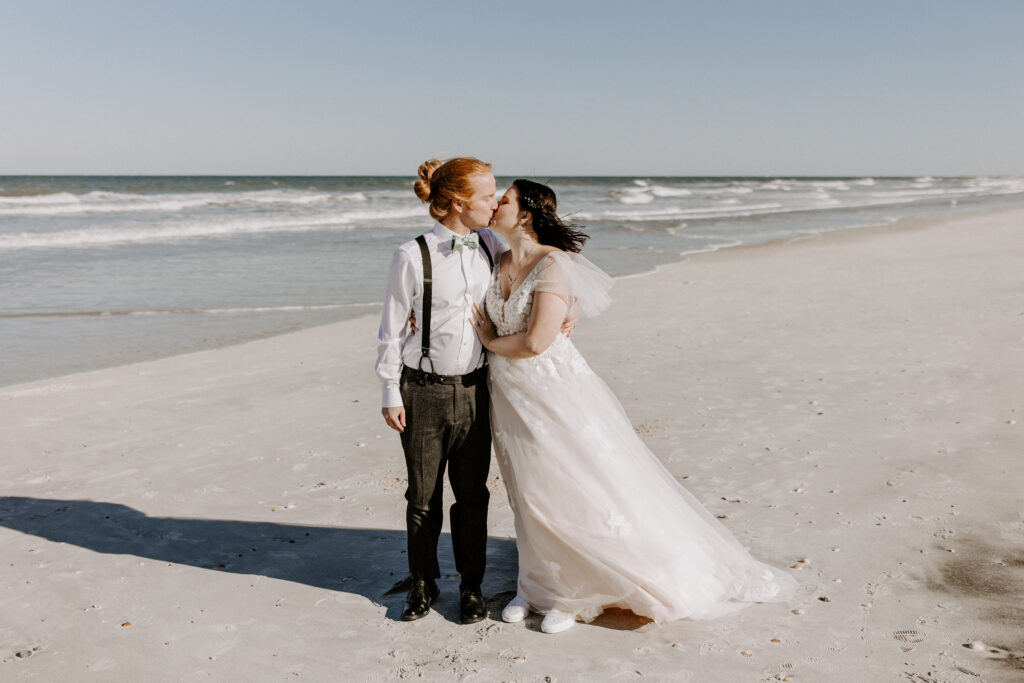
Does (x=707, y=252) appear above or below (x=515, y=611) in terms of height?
above

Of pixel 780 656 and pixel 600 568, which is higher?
pixel 600 568

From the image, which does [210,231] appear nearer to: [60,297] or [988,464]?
[60,297]

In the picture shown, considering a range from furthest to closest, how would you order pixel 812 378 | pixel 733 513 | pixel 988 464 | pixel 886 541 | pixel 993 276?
pixel 993 276, pixel 812 378, pixel 988 464, pixel 733 513, pixel 886 541

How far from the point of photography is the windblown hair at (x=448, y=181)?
3.37 m

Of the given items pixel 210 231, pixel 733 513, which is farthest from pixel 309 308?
pixel 210 231

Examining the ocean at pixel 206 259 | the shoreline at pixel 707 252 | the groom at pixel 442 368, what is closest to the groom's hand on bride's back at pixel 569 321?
the groom at pixel 442 368

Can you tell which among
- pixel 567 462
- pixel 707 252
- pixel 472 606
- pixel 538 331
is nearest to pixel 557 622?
pixel 472 606

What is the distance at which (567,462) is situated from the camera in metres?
3.48

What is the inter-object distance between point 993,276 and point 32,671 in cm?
1268

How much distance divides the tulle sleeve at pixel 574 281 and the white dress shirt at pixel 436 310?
0.32 metres

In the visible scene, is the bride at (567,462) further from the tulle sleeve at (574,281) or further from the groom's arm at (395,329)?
the groom's arm at (395,329)

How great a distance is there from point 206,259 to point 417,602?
16.5 meters

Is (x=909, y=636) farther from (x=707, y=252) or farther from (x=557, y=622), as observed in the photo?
(x=707, y=252)

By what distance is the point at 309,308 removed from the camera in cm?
1225
